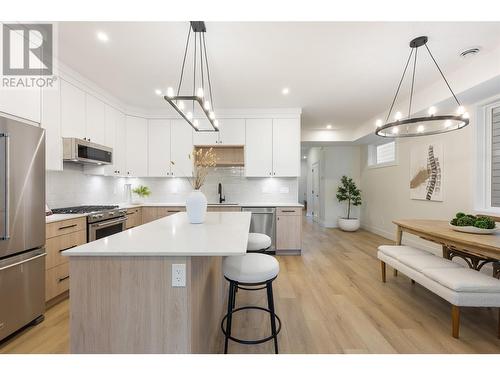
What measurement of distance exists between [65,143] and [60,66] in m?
0.96

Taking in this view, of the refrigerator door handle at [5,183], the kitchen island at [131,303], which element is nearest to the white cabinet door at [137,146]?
the refrigerator door handle at [5,183]

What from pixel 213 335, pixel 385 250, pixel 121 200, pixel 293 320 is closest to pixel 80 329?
pixel 213 335

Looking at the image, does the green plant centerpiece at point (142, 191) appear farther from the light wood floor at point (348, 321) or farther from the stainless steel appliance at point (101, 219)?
the light wood floor at point (348, 321)

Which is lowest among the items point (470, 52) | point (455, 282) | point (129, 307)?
point (455, 282)

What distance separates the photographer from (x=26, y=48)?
2172 mm

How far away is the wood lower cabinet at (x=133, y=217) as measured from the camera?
11.9ft

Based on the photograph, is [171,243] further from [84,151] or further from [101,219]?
[84,151]

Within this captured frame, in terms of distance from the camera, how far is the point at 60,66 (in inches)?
110

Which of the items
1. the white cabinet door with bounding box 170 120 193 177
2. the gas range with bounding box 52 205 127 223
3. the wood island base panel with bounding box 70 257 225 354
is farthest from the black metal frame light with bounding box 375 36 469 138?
the gas range with bounding box 52 205 127 223

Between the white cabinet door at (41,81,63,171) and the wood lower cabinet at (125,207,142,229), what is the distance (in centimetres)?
119

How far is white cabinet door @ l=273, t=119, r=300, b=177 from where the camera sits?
437 cm

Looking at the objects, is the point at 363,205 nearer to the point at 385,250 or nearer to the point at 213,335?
the point at 385,250

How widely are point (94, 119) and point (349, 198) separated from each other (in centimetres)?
600

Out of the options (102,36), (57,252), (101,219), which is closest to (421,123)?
(102,36)
